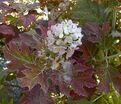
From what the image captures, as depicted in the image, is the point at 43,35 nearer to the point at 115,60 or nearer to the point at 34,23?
the point at 34,23

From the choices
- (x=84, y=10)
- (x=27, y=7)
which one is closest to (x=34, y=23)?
(x=27, y=7)

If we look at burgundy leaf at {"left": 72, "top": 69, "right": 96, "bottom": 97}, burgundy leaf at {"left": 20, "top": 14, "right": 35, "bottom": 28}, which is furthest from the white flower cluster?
burgundy leaf at {"left": 20, "top": 14, "right": 35, "bottom": 28}

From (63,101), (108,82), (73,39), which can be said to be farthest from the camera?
(63,101)

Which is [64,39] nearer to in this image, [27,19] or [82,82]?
[82,82]

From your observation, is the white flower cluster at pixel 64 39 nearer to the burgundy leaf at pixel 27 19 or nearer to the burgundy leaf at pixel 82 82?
the burgundy leaf at pixel 82 82

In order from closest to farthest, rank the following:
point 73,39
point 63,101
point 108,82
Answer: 1. point 73,39
2. point 108,82
3. point 63,101

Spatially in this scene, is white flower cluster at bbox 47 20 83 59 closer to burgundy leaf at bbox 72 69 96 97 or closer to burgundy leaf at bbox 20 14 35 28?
burgundy leaf at bbox 72 69 96 97

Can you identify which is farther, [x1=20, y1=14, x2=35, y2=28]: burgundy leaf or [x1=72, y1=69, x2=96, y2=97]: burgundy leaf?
[x1=20, y1=14, x2=35, y2=28]: burgundy leaf

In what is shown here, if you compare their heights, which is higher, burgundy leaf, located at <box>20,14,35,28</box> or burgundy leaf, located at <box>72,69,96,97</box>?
burgundy leaf, located at <box>20,14,35,28</box>
